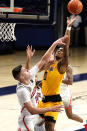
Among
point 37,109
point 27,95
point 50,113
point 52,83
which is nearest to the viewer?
point 37,109

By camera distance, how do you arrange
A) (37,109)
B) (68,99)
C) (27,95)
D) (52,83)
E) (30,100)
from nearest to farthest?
(37,109) < (27,95) < (30,100) < (52,83) < (68,99)

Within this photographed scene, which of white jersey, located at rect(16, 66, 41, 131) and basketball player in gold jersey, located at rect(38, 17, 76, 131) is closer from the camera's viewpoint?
white jersey, located at rect(16, 66, 41, 131)

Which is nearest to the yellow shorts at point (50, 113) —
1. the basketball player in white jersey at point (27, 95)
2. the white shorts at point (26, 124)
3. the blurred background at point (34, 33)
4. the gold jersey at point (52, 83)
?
the gold jersey at point (52, 83)

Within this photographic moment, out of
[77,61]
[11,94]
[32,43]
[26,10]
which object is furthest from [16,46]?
[11,94]

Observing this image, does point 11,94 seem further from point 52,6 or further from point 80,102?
point 52,6

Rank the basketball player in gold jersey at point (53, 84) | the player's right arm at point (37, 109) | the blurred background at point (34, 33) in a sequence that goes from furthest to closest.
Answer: the blurred background at point (34, 33), the basketball player in gold jersey at point (53, 84), the player's right arm at point (37, 109)

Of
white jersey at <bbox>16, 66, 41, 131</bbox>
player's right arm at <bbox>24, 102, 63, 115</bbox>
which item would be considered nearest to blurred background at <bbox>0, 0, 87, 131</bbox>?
white jersey at <bbox>16, 66, 41, 131</bbox>

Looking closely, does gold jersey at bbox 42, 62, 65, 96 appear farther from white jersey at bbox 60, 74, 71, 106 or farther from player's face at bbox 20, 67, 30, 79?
white jersey at bbox 60, 74, 71, 106

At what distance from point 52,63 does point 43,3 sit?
46.0ft

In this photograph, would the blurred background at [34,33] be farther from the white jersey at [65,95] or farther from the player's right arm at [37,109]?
the player's right arm at [37,109]

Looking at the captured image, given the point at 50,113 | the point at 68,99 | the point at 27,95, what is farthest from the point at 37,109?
A: the point at 68,99

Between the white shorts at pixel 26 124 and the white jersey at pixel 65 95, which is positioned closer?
the white shorts at pixel 26 124

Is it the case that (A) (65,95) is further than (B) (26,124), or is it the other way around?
(A) (65,95)

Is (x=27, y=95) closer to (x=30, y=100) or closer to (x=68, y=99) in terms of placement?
(x=30, y=100)
